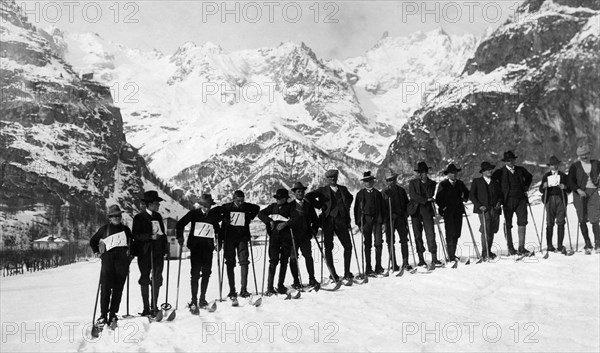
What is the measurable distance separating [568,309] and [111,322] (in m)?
10.5

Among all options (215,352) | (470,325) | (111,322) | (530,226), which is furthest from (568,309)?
(530,226)

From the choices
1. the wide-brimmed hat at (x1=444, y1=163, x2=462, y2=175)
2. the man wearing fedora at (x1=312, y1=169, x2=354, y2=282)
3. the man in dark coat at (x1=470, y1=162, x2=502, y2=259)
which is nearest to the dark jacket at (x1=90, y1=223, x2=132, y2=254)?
the man wearing fedora at (x1=312, y1=169, x2=354, y2=282)

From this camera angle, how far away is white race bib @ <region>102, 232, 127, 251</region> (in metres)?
14.5

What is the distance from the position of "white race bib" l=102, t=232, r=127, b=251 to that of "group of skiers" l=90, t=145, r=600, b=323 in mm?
23

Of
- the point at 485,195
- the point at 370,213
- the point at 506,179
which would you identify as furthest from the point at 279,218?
the point at 506,179

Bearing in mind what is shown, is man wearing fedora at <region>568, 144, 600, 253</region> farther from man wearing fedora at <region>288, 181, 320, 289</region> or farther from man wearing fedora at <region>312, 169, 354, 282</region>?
man wearing fedora at <region>288, 181, 320, 289</region>

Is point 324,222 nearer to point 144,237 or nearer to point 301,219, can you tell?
point 301,219

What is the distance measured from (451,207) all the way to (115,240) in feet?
31.9

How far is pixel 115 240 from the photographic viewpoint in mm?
14555

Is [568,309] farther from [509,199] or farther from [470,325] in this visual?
[509,199]

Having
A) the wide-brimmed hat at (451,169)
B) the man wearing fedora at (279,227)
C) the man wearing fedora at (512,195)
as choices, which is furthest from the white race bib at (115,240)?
the man wearing fedora at (512,195)

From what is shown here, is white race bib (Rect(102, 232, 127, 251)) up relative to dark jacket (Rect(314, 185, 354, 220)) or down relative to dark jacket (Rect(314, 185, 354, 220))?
down

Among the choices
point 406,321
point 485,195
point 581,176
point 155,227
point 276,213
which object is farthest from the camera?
point 581,176

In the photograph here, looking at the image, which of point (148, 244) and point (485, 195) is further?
point (485, 195)
